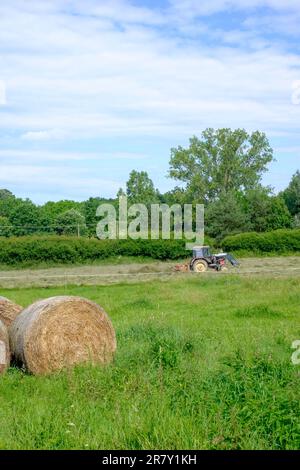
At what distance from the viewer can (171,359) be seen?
9094mm

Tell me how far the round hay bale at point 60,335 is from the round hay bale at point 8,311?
0.50 meters

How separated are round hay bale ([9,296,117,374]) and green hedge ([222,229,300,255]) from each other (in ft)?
113

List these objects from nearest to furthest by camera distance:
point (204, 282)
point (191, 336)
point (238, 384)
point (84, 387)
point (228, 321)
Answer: point (238, 384)
point (84, 387)
point (191, 336)
point (228, 321)
point (204, 282)

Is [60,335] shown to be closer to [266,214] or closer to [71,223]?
[266,214]

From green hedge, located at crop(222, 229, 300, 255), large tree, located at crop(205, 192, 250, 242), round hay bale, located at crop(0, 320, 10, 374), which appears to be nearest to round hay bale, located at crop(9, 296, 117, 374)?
round hay bale, located at crop(0, 320, 10, 374)

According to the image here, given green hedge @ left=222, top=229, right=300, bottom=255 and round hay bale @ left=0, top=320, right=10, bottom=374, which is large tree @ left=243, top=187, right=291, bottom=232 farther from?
round hay bale @ left=0, top=320, right=10, bottom=374

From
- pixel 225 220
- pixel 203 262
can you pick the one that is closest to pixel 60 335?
pixel 203 262

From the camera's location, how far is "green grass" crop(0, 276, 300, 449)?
6148 millimetres

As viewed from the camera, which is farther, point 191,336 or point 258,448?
point 191,336

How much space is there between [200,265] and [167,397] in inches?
962
